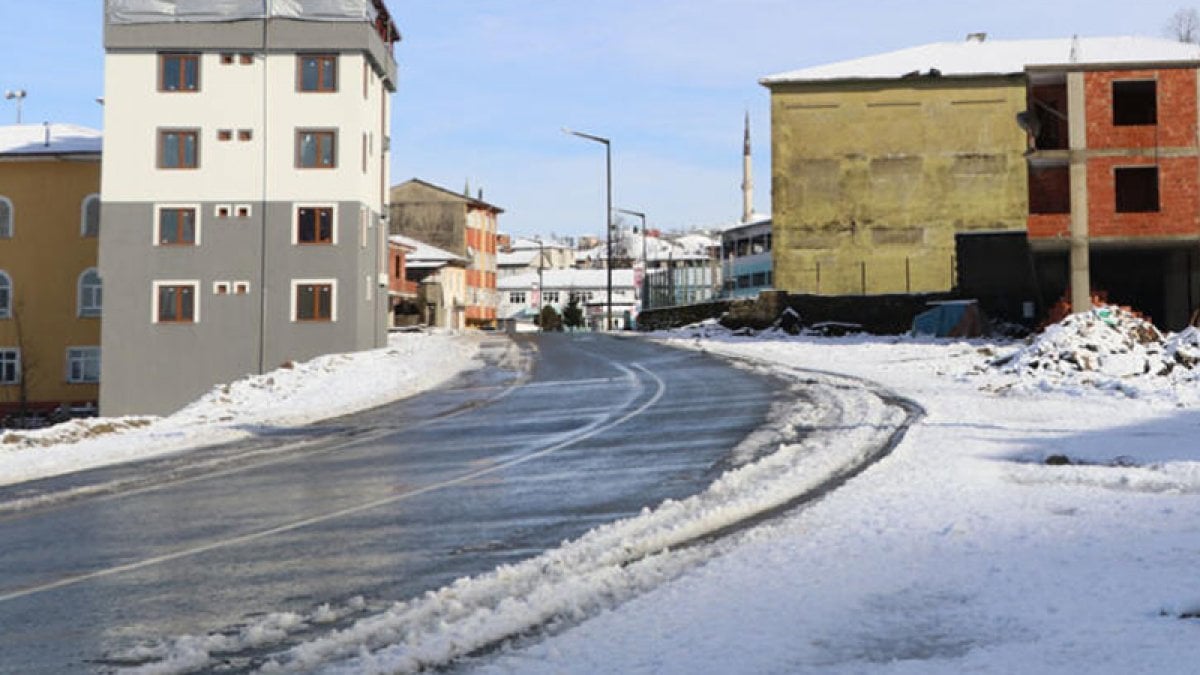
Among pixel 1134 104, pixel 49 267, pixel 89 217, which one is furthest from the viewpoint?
pixel 89 217

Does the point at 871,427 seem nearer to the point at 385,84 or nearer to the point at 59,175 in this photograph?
the point at 385,84

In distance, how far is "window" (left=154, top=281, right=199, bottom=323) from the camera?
42.9 m

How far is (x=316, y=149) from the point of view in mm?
43594

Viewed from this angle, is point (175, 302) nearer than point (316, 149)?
Yes

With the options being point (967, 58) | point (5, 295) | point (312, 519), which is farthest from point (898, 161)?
point (312, 519)

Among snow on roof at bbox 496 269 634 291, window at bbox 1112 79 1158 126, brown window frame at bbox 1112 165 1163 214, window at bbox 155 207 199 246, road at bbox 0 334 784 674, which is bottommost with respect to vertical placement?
road at bbox 0 334 784 674

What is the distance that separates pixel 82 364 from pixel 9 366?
3.32 metres

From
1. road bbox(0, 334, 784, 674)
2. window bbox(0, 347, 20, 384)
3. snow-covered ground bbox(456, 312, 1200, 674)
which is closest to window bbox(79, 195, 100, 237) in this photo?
window bbox(0, 347, 20, 384)

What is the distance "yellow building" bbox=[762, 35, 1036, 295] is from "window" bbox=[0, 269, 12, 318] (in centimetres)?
3807

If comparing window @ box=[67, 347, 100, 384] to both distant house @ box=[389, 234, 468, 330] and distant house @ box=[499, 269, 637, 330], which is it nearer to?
distant house @ box=[389, 234, 468, 330]

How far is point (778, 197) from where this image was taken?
57125 millimetres

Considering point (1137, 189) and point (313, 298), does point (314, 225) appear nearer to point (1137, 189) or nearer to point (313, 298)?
point (313, 298)

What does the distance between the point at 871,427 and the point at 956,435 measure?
1214 mm

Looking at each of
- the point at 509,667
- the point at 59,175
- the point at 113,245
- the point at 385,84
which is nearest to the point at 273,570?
the point at 509,667
